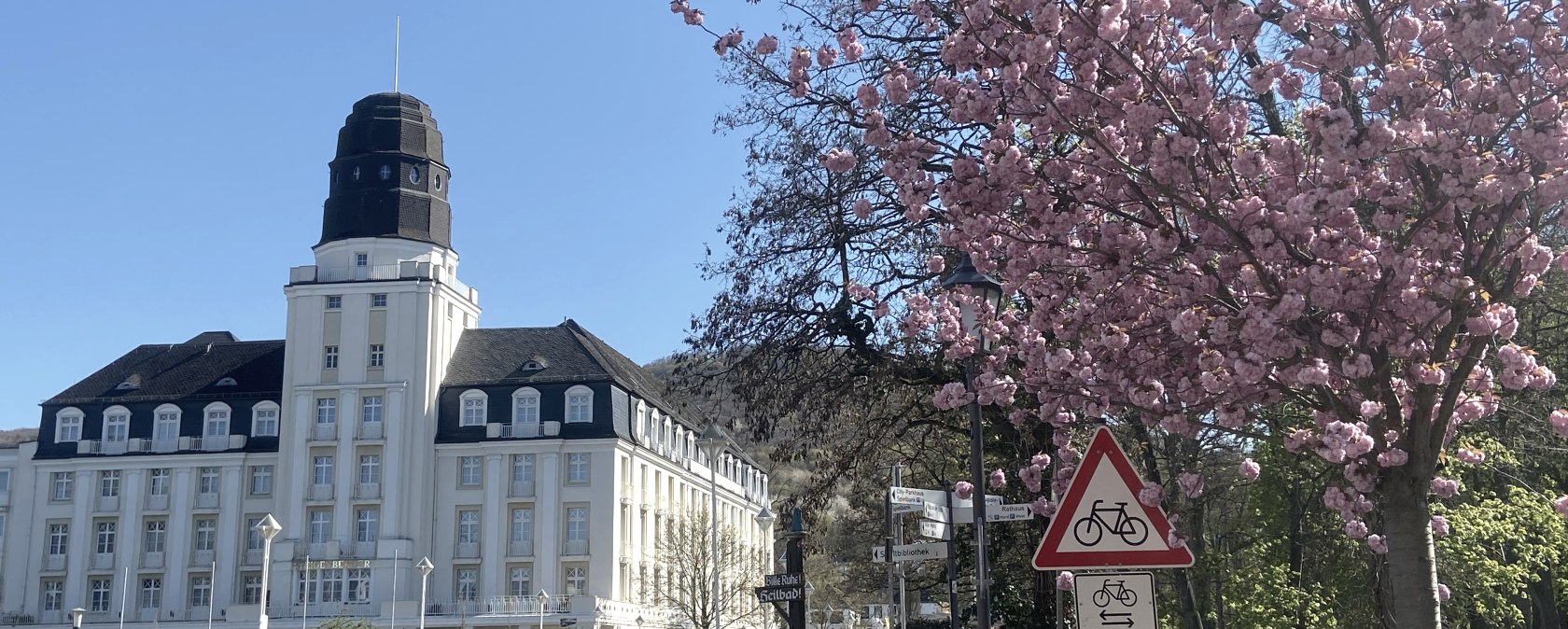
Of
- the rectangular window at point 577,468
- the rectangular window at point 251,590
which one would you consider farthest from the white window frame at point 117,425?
the rectangular window at point 577,468

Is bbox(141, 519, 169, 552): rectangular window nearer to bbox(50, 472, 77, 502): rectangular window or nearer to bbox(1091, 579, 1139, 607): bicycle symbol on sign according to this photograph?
bbox(50, 472, 77, 502): rectangular window

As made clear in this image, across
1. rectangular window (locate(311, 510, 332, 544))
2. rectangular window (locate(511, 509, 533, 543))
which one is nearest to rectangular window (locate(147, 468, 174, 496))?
rectangular window (locate(311, 510, 332, 544))

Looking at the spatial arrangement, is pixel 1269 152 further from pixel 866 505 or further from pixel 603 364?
pixel 603 364

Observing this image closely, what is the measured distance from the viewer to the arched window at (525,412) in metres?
71.8

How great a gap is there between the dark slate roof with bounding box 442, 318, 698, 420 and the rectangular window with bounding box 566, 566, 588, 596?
9.32m

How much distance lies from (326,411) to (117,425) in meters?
12.9

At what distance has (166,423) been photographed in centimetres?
7575

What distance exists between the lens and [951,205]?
8.80 metres

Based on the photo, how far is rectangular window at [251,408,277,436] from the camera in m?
74.7

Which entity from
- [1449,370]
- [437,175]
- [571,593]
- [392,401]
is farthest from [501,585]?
[1449,370]

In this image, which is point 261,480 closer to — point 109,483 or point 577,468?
point 109,483

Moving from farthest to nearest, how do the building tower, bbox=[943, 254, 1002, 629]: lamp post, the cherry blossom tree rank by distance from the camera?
the building tower, bbox=[943, 254, 1002, 629]: lamp post, the cherry blossom tree

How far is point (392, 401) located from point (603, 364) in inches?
419

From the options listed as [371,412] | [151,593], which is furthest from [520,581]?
[151,593]
